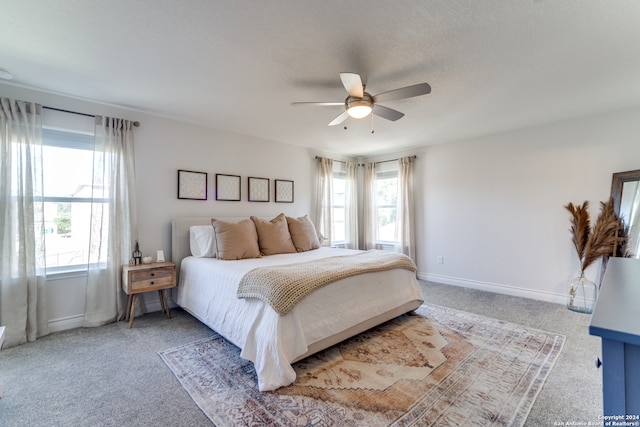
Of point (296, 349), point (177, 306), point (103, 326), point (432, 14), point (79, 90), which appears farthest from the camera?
point (177, 306)

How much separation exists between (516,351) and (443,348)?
60 cm

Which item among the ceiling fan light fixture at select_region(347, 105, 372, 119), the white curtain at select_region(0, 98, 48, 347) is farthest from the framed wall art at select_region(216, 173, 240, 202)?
the ceiling fan light fixture at select_region(347, 105, 372, 119)

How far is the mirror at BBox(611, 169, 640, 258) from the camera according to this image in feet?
9.80

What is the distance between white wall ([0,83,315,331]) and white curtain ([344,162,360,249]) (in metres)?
1.52

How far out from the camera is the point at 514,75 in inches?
92.6

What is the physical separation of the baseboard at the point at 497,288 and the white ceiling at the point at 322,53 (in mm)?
2314

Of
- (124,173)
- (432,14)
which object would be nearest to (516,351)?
(432,14)

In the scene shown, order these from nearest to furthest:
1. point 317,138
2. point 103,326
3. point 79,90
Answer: point 79,90, point 103,326, point 317,138

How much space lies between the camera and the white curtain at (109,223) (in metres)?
2.94

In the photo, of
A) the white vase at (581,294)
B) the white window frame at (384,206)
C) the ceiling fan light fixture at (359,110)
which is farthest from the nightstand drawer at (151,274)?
the white vase at (581,294)

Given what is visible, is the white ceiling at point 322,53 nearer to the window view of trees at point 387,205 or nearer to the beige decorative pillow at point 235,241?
the beige decorative pillow at point 235,241

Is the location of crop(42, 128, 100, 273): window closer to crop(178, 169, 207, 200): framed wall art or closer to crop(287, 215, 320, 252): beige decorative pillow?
crop(178, 169, 207, 200): framed wall art

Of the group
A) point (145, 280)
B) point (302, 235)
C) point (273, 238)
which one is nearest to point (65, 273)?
point (145, 280)

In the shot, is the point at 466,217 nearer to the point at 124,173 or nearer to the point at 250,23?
the point at 250,23
